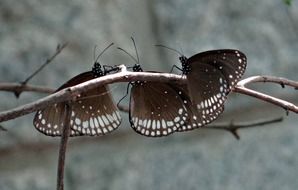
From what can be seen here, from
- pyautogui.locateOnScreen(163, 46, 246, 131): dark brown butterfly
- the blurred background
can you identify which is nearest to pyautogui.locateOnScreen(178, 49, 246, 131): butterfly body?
pyautogui.locateOnScreen(163, 46, 246, 131): dark brown butterfly

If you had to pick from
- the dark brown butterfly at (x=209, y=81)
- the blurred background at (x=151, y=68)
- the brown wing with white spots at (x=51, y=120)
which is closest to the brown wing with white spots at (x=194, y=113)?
the dark brown butterfly at (x=209, y=81)

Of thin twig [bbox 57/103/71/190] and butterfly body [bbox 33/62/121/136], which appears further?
butterfly body [bbox 33/62/121/136]

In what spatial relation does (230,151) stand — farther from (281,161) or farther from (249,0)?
(249,0)

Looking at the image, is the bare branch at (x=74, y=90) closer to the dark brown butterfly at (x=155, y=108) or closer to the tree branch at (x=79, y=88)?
the tree branch at (x=79, y=88)

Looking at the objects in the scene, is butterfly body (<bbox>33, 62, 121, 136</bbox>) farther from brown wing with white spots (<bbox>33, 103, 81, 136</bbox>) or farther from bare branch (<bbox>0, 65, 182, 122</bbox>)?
bare branch (<bbox>0, 65, 182, 122</bbox>)

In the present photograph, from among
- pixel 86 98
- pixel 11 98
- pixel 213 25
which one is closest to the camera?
pixel 86 98

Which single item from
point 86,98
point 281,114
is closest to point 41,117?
point 86,98
